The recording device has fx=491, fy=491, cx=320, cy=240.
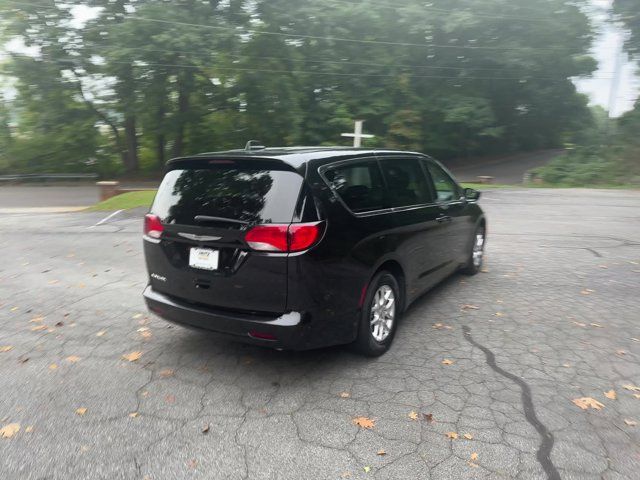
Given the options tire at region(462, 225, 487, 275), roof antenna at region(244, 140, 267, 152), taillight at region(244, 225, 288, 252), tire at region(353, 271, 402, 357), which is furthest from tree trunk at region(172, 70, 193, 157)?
taillight at region(244, 225, 288, 252)

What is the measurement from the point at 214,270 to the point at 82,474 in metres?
1.45

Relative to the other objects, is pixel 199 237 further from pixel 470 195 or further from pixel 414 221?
pixel 470 195

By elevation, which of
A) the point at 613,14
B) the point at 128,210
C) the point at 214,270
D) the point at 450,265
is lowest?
the point at 128,210

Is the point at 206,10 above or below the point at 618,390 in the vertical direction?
above

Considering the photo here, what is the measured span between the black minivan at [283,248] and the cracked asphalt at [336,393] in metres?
0.40

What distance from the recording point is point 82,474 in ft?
8.52

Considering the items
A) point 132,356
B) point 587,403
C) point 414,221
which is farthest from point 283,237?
point 587,403

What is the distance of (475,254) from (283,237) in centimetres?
387

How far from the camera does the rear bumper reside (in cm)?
331

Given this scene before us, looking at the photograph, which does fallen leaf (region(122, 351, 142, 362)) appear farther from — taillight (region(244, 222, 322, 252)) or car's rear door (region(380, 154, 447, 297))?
car's rear door (region(380, 154, 447, 297))

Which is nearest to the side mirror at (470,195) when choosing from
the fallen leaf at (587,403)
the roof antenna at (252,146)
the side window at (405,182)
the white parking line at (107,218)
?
the side window at (405,182)

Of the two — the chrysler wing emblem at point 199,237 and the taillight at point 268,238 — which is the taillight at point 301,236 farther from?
the chrysler wing emblem at point 199,237

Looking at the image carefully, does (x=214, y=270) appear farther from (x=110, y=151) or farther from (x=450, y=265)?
(x=110, y=151)

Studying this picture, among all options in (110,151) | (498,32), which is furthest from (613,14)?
(110,151)
